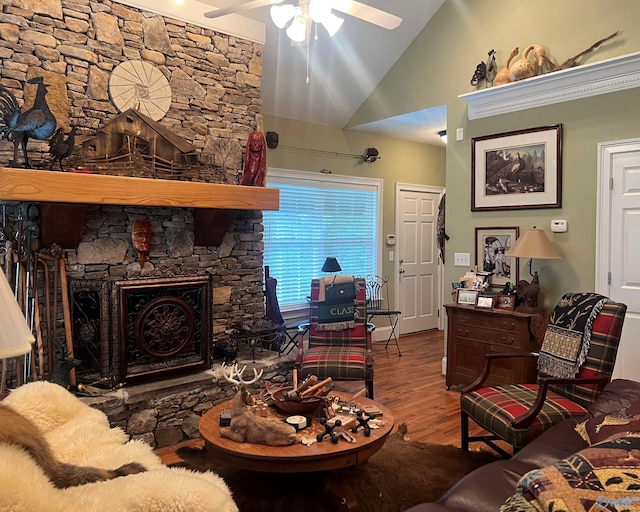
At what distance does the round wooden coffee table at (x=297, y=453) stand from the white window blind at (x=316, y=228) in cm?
315

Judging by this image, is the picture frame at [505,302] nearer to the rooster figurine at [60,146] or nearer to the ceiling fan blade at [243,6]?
the ceiling fan blade at [243,6]

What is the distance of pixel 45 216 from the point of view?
3.15m

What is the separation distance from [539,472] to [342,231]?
493cm

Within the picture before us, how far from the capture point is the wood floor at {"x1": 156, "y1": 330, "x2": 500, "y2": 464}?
3461 mm

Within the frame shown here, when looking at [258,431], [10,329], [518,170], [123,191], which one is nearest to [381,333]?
[518,170]

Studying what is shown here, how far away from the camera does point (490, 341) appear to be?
4.15 m

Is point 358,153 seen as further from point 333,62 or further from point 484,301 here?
point 484,301

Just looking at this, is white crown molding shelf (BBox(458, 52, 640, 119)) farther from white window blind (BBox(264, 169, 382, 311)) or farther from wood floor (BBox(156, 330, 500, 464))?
wood floor (BBox(156, 330, 500, 464))

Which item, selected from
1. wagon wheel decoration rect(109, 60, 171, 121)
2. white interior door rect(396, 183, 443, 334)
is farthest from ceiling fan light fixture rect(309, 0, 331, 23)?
white interior door rect(396, 183, 443, 334)

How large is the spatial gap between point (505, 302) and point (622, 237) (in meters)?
0.99

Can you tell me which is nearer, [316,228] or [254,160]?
[254,160]

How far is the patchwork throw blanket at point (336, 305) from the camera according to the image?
4.18 metres

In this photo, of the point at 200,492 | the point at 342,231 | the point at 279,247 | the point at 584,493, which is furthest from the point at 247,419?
the point at 342,231

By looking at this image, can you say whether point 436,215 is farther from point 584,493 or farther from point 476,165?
point 584,493
